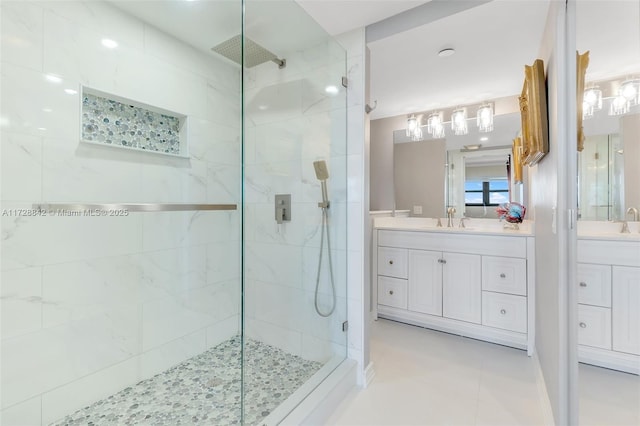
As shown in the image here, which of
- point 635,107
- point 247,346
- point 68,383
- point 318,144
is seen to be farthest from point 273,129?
point 68,383

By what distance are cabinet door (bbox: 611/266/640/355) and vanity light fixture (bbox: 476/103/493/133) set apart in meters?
1.83

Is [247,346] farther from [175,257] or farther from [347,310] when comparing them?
[175,257]

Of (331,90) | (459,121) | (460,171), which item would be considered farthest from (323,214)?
(459,121)

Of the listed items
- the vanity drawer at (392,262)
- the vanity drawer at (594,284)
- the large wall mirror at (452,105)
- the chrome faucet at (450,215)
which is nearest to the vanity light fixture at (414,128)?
the large wall mirror at (452,105)

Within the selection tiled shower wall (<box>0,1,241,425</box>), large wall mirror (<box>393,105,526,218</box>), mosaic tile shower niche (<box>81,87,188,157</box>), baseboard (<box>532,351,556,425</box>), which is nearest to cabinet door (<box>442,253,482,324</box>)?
baseboard (<box>532,351,556,425</box>)

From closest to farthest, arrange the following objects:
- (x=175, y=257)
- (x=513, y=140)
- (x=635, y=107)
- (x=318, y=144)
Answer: (x=635, y=107) → (x=318, y=144) → (x=175, y=257) → (x=513, y=140)

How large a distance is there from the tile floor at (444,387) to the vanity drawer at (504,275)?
449 mm

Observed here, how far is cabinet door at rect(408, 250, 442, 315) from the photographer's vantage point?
2.53m

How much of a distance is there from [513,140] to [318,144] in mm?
1921

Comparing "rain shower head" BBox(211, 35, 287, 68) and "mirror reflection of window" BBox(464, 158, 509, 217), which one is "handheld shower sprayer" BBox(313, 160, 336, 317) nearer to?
"rain shower head" BBox(211, 35, 287, 68)

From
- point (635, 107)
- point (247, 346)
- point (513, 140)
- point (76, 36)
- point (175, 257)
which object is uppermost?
point (76, 36)

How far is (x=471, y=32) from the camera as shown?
5.77ft

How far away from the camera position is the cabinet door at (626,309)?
1.15m

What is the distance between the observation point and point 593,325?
1.28m
